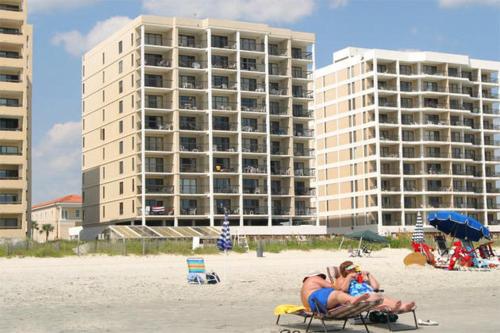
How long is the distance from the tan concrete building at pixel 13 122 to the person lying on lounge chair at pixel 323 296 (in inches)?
2644

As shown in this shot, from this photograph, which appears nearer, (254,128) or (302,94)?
(254,128)

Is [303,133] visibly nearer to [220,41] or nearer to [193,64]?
[220,41]

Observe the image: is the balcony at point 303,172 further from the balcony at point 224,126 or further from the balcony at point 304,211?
the balcony at point 224,126

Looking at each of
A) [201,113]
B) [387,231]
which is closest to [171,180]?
[201,113]

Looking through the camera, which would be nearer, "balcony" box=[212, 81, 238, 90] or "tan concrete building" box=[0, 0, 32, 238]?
"tan concrete building" box=[0, 0, 32, 238]

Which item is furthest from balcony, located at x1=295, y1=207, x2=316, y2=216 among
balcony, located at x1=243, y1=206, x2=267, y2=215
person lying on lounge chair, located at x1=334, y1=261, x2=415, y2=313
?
person lying on lounge chair, located at x1=334, y1=261, x2=415, y2=313

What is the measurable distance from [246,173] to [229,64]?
13.0 meters

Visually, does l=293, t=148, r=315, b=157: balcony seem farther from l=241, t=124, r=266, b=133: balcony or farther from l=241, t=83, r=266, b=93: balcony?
l=241, t=83, r=266, b=93: balcony

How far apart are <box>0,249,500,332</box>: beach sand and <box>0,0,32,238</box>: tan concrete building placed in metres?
48.7

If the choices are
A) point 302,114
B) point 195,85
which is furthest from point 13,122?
point 302,114

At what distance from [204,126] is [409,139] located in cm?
2989

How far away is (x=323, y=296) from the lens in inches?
536

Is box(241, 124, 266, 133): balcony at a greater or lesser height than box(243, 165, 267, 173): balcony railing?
greater

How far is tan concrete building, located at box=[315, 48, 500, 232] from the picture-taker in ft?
330
